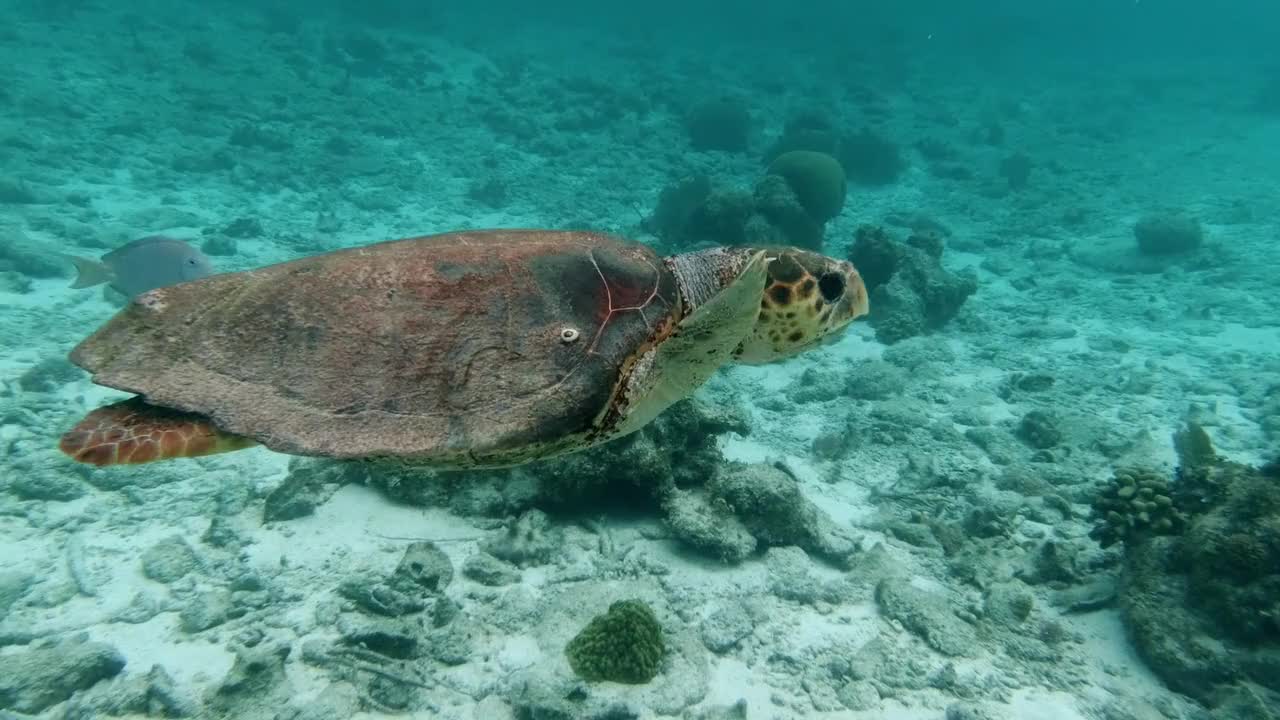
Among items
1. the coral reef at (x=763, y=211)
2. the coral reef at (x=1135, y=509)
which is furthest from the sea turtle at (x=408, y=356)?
the coral reef at (x=763, y=211)

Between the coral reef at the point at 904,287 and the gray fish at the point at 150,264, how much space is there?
1057cm

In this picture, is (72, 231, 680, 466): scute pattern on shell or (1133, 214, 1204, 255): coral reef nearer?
(72, 231, 680, 466): scute pattern on shell


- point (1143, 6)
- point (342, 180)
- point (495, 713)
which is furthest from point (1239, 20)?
point (495, 713)

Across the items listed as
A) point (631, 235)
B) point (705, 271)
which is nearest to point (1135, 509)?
point (705, 271)

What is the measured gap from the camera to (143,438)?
8.27 ft

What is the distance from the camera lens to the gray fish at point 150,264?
7340 millimetres

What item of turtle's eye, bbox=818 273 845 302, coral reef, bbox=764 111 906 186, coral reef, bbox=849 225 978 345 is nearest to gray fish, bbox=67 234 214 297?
turtle's eye, bbox=818 273 845 302

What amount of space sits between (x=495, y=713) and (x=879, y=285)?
10.4 metres

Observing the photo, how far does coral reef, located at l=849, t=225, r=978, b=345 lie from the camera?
11.2 meters

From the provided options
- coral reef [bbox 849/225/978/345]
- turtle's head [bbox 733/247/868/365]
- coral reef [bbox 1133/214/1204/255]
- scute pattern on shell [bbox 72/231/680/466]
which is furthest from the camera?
coral reef [bbox 1133/214/1204/255]

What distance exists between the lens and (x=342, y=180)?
1714 cm

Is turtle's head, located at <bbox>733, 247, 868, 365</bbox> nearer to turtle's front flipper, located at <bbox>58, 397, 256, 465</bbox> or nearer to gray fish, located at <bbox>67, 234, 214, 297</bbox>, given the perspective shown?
turtle's front flipper, located at <bbox>58, 397, 256, 465</bbox>

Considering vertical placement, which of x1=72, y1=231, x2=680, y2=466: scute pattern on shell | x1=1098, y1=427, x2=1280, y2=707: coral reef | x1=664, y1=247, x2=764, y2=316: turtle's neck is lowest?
x1=1098, y1=427, x2=1280, y2=707: coral reef

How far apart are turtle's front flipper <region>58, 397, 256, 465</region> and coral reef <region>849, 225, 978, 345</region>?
34.6ft
